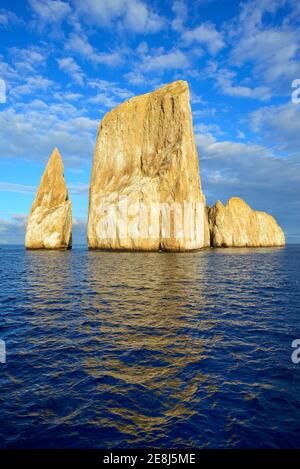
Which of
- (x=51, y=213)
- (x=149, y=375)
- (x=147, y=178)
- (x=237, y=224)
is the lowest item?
(x=149, y=375)

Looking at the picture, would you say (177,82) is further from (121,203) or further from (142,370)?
(142,370)

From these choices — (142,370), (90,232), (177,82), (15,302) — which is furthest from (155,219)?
(142,370)

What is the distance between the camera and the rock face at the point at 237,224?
87412 mm

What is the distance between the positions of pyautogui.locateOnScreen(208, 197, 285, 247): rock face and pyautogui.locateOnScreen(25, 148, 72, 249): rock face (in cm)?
4293

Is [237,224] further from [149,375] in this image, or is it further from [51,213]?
[149,375]

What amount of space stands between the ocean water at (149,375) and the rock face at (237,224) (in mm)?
73246

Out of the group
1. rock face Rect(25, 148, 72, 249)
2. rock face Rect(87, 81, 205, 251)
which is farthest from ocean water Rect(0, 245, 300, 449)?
rock face Rect(25, 148, 72, 249)

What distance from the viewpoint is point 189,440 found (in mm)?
5117

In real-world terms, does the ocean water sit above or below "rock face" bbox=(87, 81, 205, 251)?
below

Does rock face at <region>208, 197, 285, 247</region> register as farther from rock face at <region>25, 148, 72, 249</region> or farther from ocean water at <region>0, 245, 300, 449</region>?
ocean water at <region>0, 245, 300, 449</region>

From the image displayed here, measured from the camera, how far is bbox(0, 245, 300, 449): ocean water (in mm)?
5309

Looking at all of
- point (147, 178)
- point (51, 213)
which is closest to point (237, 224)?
point (147, 178)

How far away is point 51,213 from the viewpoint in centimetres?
6731

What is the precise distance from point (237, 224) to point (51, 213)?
5372cm
